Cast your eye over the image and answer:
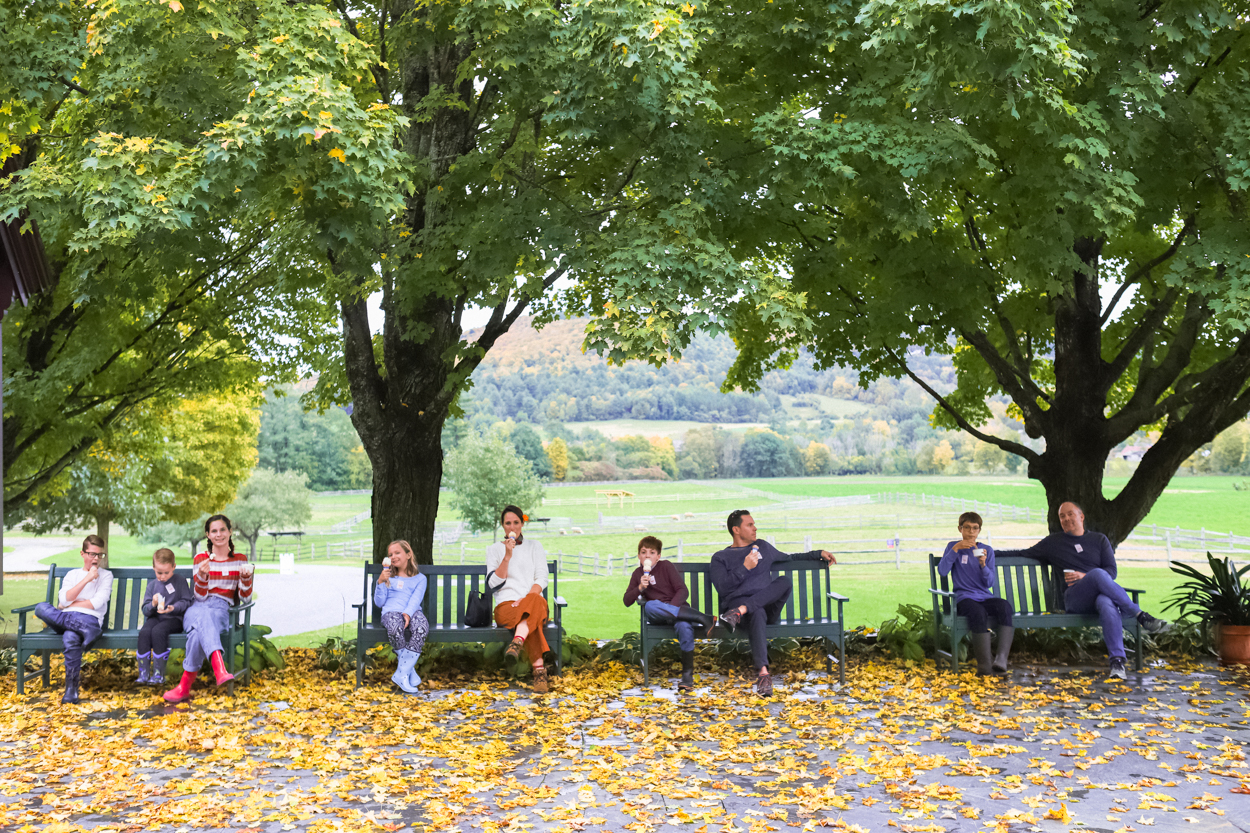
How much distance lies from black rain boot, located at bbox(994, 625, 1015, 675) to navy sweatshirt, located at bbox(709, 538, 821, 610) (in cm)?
152

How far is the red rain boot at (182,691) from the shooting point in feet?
22.1

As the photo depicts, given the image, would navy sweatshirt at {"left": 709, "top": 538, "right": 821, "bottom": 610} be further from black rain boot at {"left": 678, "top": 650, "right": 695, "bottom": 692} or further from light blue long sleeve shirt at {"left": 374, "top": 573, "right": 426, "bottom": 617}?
light blue long sleeve shirt at {"left": 374, "top": 573, "right": 426, "bottom": 617}

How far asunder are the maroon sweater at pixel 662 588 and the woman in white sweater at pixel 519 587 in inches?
27.3

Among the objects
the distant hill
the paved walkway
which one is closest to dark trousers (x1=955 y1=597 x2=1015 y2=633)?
the paved walkway

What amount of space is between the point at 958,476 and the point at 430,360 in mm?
95811

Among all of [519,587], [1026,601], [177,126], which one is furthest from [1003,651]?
[177,126]

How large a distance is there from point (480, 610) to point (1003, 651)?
4.01m

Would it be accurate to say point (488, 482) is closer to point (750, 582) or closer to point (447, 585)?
point (447, 585)

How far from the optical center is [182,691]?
6.78 m

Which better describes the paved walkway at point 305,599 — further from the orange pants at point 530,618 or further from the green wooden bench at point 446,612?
the orange pants at point 530,618

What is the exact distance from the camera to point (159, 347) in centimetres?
1187

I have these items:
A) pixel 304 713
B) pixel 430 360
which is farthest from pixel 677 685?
pixel 430 360

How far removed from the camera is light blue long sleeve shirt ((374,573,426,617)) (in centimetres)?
728

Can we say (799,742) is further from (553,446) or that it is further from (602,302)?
(553,446)
